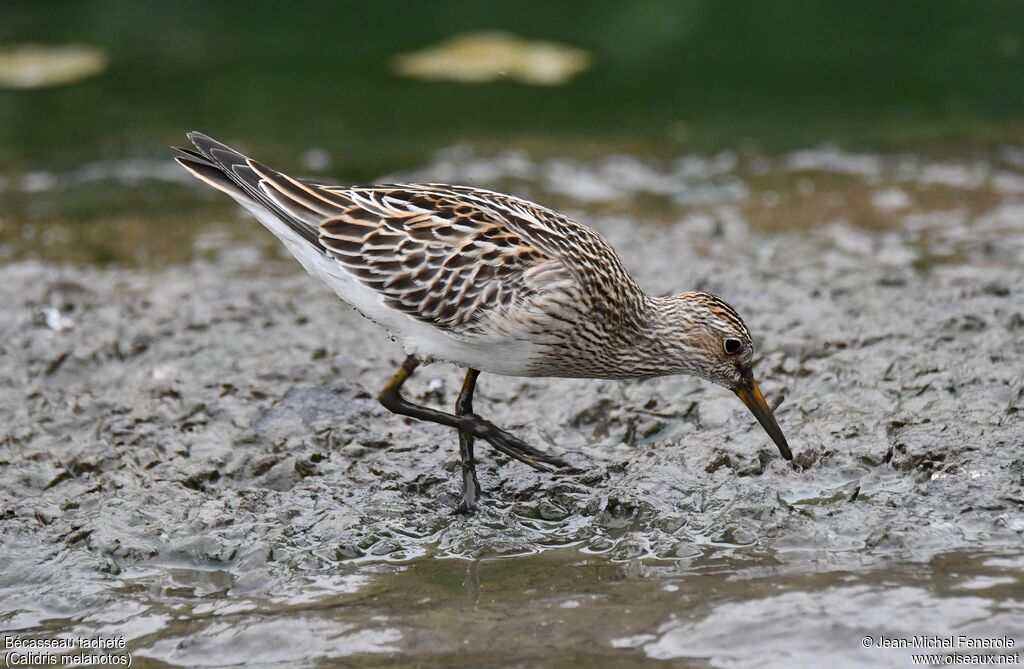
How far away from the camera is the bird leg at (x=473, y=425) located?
6.60 metres

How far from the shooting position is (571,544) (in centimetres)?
604

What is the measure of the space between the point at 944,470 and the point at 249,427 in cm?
379

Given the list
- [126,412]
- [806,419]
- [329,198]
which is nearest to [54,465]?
[126,412]

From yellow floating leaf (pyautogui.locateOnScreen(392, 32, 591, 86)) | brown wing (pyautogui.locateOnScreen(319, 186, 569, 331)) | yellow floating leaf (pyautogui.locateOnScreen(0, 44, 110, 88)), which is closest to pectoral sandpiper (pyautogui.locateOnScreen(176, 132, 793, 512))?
brown wing (pyautogui.locateOnScreen(319, 186, 569, 331))

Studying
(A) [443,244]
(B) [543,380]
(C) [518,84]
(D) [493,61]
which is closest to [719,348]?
(B) [543,380]

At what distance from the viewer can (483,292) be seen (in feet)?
20.9

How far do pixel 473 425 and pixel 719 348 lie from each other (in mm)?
1375

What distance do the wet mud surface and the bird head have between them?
0.86 feet

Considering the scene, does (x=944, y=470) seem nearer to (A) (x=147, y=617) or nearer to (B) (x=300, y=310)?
(A) (x=147, y=617)

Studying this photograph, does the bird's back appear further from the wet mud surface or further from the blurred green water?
the blurred green water

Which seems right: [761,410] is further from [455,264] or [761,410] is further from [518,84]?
[518,84]

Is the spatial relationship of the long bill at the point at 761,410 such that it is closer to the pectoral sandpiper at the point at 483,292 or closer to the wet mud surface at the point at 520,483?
the pectoral sandpiper at the point at 483,292

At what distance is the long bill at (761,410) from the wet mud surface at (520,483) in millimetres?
123

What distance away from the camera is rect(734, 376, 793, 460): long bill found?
6488 mm
